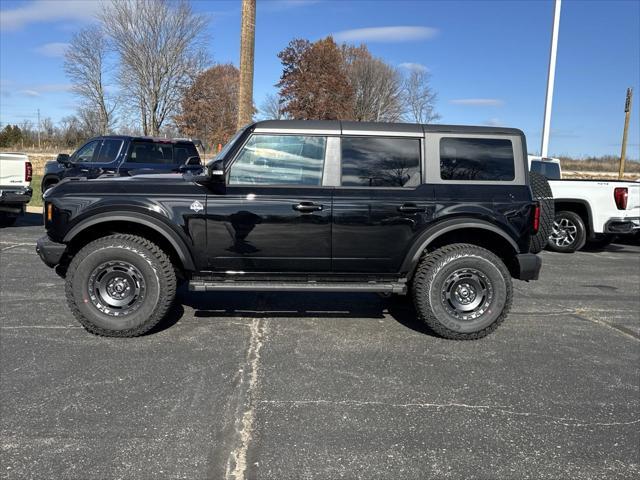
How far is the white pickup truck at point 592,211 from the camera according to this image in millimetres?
9586

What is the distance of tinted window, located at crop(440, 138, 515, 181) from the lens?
4832mm

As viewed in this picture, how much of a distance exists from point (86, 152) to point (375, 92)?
1701 inches

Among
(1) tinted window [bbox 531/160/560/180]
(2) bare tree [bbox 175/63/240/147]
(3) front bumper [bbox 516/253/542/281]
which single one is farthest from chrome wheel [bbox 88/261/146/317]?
(2) bare tree [bbox 175/63/240/147]

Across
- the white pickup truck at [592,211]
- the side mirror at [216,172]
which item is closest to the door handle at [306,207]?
the side mirror at [216,172]

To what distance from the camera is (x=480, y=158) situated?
15.9ft

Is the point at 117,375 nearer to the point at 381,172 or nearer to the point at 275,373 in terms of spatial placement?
the point at 275,373

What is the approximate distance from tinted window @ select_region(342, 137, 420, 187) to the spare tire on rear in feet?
4.31

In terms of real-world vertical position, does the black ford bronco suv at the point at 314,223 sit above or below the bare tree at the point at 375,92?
below

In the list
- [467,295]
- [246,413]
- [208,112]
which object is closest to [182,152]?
[467,295]

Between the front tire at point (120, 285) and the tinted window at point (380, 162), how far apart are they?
183 cm

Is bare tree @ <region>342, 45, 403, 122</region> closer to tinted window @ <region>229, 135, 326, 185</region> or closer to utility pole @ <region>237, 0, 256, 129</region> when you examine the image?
utility pole @ <region>237, 0, 256, 129</region>

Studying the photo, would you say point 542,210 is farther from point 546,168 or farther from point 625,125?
point 625,125

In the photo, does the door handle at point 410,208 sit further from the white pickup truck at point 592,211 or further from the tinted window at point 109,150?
the tinted window at point 109,150

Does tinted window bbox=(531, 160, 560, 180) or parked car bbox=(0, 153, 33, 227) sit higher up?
tinted window bbox=(531, 160, 560, 180)
